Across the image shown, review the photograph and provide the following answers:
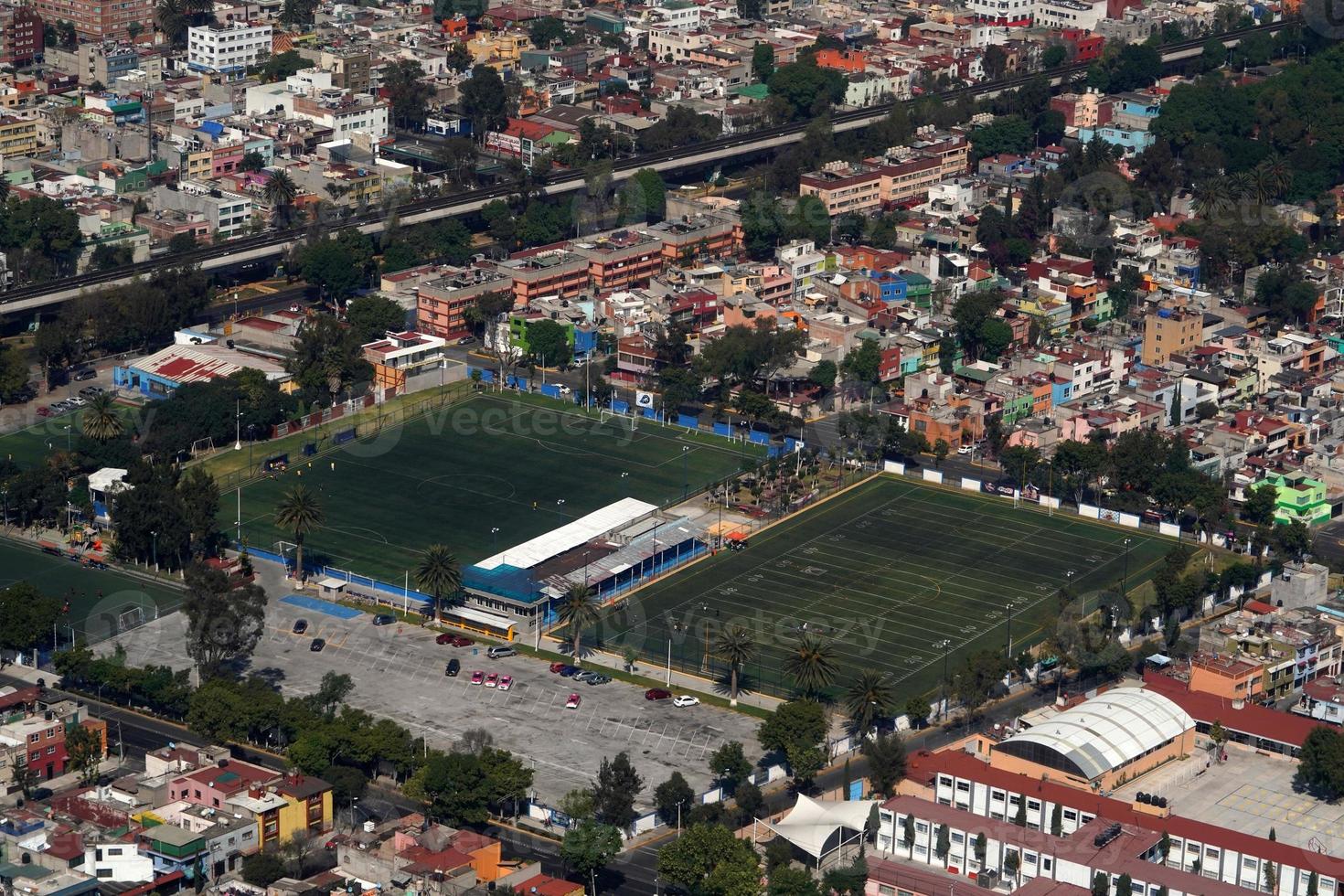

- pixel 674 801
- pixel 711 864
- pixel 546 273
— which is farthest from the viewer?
pixel 546 273

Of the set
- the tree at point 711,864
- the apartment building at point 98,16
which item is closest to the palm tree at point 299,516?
the tree at point 711,864

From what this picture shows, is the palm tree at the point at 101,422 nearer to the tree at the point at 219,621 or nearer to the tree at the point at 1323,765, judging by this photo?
the tree at the point at 219,621

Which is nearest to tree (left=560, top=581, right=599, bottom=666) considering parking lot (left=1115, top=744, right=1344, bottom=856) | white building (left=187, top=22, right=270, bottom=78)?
parking lot (left=1115, top=744, right=1344, bottom=856)

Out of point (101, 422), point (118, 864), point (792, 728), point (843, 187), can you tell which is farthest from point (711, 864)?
point (843, 187)

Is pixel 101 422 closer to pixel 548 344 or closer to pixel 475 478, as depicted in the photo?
pixel 475 478

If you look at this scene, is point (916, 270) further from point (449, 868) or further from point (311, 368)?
point (449, 868)
